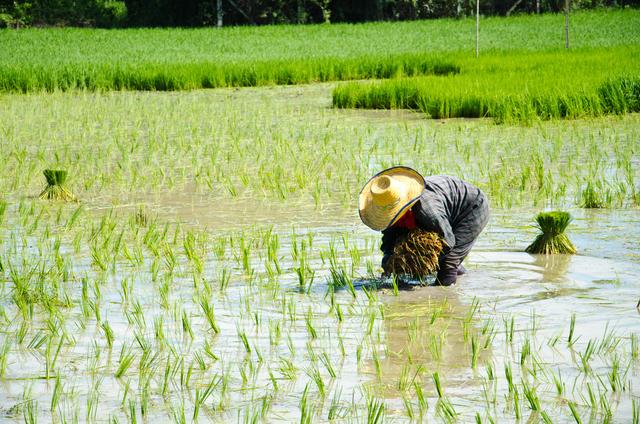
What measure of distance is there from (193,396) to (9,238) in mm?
2815

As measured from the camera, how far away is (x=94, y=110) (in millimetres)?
11742

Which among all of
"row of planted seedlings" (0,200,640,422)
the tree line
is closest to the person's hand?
"row of planted seedlings" (0,200,640,422)

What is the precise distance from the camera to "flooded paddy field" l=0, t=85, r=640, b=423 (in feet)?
9.99

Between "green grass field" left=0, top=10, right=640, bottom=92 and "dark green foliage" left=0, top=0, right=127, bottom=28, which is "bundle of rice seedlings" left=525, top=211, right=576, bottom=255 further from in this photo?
"dark green foliage" left=0, top=0, right=127, bottom=28

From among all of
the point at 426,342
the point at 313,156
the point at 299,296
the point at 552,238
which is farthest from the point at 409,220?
the point at 313,156

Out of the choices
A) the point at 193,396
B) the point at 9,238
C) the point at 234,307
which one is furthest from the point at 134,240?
the point at 193,396

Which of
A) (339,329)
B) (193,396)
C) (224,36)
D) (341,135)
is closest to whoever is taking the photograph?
(193,396)

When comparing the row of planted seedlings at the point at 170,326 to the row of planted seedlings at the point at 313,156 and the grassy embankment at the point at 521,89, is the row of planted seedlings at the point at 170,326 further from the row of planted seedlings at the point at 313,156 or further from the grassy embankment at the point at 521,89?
the grassy embankment at the point at 521,89

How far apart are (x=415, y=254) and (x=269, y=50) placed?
19823 millimetres

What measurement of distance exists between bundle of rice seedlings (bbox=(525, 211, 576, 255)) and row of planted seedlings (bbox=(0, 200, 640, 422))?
830 millimetres

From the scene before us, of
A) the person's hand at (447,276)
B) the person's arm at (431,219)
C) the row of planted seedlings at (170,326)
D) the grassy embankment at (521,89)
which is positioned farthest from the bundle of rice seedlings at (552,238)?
the grassy embankment at (521,89)

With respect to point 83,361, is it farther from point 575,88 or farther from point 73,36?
point 73,36

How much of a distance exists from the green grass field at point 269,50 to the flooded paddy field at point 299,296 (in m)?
7.41

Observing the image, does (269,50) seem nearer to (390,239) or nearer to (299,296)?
(390,239)
